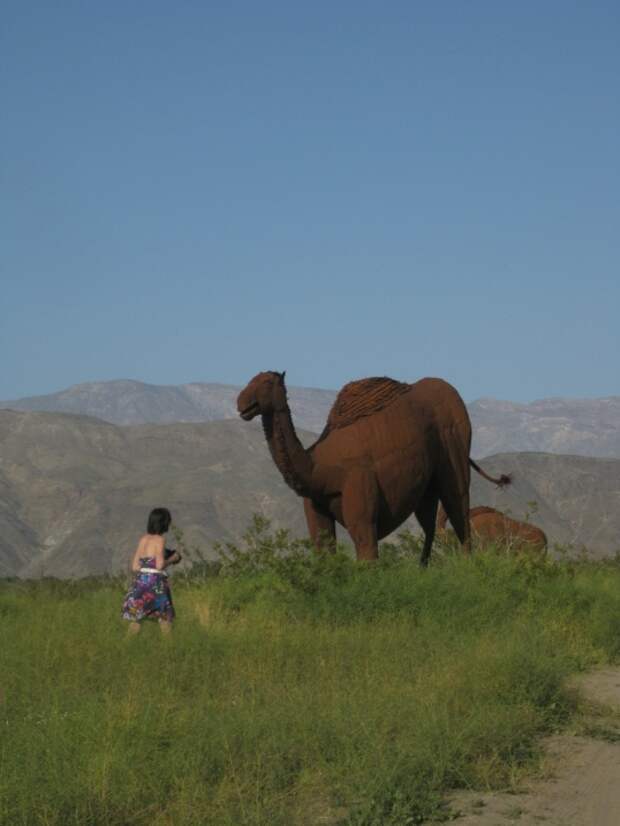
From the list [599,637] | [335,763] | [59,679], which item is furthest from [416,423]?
[335,763]

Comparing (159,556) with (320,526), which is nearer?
(159,556)

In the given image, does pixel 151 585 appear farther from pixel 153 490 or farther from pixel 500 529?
pixel 153 490

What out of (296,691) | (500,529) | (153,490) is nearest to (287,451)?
(296,691)

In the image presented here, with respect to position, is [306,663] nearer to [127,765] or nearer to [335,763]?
[335,763]

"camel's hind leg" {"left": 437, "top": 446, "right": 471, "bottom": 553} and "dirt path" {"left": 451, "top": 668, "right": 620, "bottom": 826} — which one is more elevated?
"camel's hind leg" {"left": 437, "top": 446, "right": 471, "bottom": 553}

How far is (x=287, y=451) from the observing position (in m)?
12.6

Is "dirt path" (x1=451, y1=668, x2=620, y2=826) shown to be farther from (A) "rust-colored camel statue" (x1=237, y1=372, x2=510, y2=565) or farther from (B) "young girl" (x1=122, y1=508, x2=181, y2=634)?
(A) "rust-colored camel statue" (x1=237, y1=372, x2=510, y2=565)

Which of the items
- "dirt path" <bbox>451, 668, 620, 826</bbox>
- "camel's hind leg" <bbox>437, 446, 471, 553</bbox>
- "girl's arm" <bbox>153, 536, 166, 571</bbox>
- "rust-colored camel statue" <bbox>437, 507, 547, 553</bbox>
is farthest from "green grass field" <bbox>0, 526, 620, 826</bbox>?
"rust-colored camel statue" <bbox>437, 507, 547, 553</bbox>

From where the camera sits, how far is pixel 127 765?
5.86 m

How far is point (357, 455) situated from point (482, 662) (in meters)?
4.63

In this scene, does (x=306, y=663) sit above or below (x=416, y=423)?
below

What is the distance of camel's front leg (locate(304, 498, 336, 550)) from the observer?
13094 millimetres

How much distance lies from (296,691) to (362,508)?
193 inches

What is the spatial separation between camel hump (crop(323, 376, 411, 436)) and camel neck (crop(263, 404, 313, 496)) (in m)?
0.78
